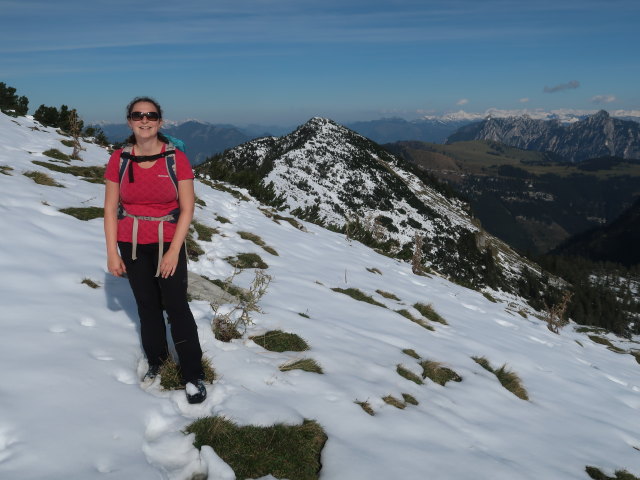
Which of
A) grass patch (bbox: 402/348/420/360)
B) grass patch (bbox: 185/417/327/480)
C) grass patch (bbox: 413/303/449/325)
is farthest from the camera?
grass patch (bbox: 413/303/449/325)

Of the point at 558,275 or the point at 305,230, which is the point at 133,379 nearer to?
the point at 305,230

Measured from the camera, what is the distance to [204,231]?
1244 cm

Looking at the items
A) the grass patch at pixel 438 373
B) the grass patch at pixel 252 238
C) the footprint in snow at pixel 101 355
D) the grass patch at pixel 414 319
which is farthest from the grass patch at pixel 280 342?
the grass patch at pixel 252 238

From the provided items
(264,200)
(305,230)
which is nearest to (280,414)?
(305,230)

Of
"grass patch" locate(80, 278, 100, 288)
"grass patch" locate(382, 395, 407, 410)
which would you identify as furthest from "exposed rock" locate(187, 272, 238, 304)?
"grass patch" locate(382, 395, 407, 410)

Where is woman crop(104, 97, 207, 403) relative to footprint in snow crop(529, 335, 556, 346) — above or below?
above

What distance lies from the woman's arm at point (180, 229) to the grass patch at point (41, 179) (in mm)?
9804

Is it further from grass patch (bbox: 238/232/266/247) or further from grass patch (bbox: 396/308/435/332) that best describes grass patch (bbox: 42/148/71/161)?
grass patch (bbox: 396/308/435/332)

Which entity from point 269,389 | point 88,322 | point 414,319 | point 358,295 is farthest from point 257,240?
point 269,389

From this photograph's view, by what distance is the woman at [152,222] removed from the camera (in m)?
4.17

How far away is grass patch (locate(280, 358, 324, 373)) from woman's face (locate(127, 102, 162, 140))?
376 centimetres

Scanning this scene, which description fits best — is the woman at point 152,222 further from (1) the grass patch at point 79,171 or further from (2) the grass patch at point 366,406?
(1) the grass patch at point 79,171

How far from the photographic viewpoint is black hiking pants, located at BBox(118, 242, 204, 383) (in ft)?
14.3

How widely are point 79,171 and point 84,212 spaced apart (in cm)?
545
